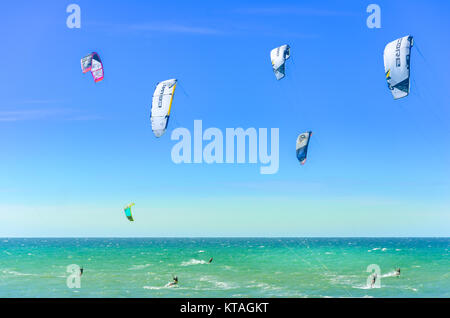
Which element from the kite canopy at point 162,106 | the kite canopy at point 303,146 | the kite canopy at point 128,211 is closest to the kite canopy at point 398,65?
the kite canopy at point 303,146

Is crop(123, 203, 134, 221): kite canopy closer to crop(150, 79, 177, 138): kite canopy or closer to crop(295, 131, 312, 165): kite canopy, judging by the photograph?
crop(150, 79, 177, 138): kite canopy

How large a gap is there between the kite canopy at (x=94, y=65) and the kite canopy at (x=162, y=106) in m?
3.19

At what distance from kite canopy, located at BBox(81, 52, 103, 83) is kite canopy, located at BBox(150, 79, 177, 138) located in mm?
3191

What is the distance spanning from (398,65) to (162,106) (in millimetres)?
9099

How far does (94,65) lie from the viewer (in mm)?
19672

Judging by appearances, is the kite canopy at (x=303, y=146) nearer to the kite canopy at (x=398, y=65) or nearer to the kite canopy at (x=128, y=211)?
the kite canopy at (x=398, y=65)

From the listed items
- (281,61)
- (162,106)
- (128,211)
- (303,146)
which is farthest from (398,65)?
(128,211)

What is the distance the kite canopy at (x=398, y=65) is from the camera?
14695 mm

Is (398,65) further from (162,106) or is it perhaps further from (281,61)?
(162,106)

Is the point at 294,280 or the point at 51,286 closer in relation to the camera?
the point at 51,286
